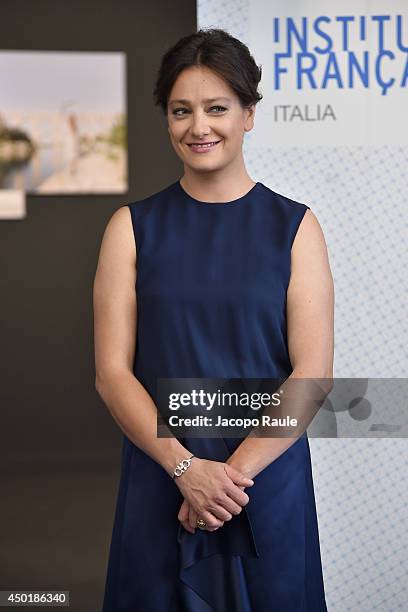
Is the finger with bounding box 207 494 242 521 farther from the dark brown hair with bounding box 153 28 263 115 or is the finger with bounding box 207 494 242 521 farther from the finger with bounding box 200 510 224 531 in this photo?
the dark brown hair with bounding box 153 28 263 115

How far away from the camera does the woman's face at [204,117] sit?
1501mm

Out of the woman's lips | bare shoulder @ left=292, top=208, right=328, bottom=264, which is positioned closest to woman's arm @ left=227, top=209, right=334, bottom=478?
bare shoulder @ left=292, top=208, right=328, bottom=264

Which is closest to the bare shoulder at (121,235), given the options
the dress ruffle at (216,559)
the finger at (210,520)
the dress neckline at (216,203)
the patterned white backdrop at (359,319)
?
the dress neckline at (216,203)

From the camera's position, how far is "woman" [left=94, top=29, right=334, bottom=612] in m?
1.51

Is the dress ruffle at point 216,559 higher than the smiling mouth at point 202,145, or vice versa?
the smiling mouth at point 202,145

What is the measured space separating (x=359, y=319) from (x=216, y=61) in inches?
39.6

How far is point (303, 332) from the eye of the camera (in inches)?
60.6

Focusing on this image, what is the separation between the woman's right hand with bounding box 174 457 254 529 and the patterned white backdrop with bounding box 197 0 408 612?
886mm

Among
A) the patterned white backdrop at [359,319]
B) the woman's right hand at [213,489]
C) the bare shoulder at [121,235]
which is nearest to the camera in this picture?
the woman's right hand at [213,489]

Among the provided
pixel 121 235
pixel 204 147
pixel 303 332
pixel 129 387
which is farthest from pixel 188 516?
pixel 204 147

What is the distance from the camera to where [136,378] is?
1.57m

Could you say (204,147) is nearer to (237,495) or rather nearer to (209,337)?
(209,337)

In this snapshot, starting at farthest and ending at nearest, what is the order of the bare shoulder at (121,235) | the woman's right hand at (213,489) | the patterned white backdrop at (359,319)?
the patterned white backdrop at (359,319), the bare shoulder at (121,235), the woman's right hand at (213,489)

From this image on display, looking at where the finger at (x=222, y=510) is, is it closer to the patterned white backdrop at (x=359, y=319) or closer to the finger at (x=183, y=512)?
the finger at (x=183, y=512)
